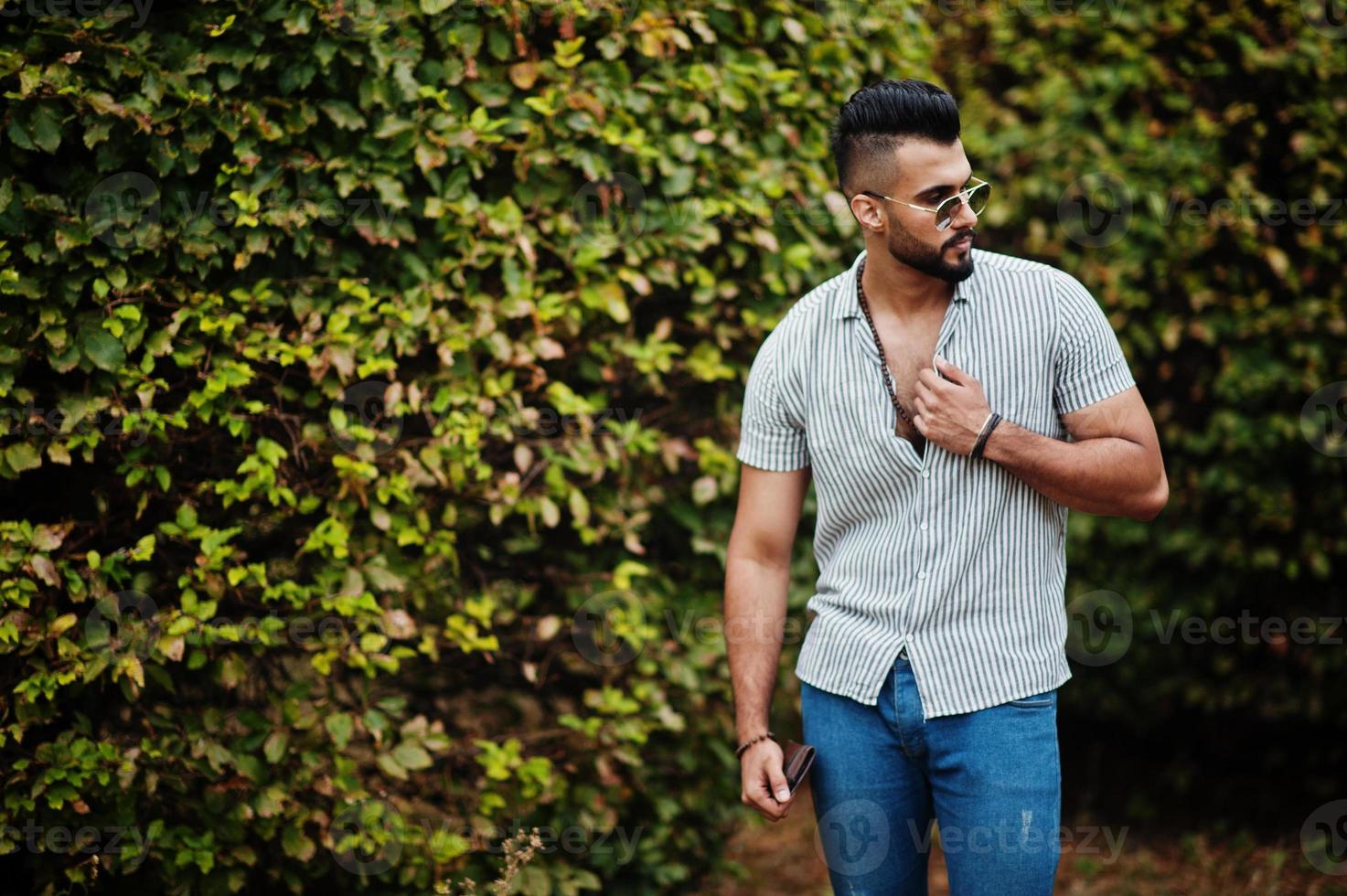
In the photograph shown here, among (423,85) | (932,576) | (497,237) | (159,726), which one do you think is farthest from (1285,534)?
(159,726)

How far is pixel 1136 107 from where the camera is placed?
462 centimetres

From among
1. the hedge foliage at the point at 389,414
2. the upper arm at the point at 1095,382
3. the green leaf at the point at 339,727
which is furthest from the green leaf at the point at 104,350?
the upper arm at the point at 1095,382

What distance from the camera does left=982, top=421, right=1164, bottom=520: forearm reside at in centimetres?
223

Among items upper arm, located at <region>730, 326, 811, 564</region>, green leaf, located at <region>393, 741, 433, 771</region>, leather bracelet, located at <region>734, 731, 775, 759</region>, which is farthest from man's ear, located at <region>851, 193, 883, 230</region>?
green leaf, located at <region>393, 741, 433, 771</region>

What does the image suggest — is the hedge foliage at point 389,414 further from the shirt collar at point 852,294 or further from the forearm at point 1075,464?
the forearm at point 1075,464

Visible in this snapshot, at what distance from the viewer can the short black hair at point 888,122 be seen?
2383 millimetres

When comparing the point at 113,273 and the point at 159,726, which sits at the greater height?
the point at 113,273

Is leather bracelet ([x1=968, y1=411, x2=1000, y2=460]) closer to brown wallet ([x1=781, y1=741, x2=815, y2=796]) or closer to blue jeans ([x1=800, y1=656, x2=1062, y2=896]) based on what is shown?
blue jeans ([x1=800, y1=656, x2=1062, y2=896])

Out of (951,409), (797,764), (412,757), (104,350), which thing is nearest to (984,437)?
(951,409)

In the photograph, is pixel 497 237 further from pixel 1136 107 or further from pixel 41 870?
pixel 1136 107

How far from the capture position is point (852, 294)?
2541mm

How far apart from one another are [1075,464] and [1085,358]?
0.23 m

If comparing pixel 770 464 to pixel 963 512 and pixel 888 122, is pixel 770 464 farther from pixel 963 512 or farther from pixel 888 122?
pixel 888 122

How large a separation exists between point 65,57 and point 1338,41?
417cm
